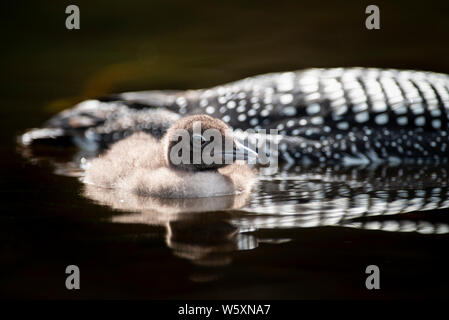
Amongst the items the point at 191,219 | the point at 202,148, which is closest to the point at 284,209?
the point at 191,219

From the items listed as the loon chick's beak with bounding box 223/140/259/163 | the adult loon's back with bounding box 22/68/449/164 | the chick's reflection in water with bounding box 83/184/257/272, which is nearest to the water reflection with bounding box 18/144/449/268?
the chick's reflection in water with bounding box 83/184/257/272

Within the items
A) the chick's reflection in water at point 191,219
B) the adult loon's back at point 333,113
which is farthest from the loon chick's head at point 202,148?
the adult loon's back at point 333,113

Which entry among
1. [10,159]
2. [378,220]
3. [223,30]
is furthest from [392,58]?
[378,220]

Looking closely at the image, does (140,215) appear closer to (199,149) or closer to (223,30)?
(199,149)

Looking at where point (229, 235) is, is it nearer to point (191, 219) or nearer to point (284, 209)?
point (191, 219)

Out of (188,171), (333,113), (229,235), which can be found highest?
(333,113)

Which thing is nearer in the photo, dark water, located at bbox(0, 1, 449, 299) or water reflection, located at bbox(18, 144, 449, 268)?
dark water, located at bbox(0, 1, 449, 299)

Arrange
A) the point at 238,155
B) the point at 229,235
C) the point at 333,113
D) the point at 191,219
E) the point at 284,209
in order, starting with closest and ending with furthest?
the point at 229,235, the point at 191,219, the point at 284,209, the point at 238,155, the point at 333,113

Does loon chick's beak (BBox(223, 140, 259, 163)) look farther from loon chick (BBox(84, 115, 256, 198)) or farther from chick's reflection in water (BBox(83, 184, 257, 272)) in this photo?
chick's reflection in water (BBox(83, 184, 257, 272))
